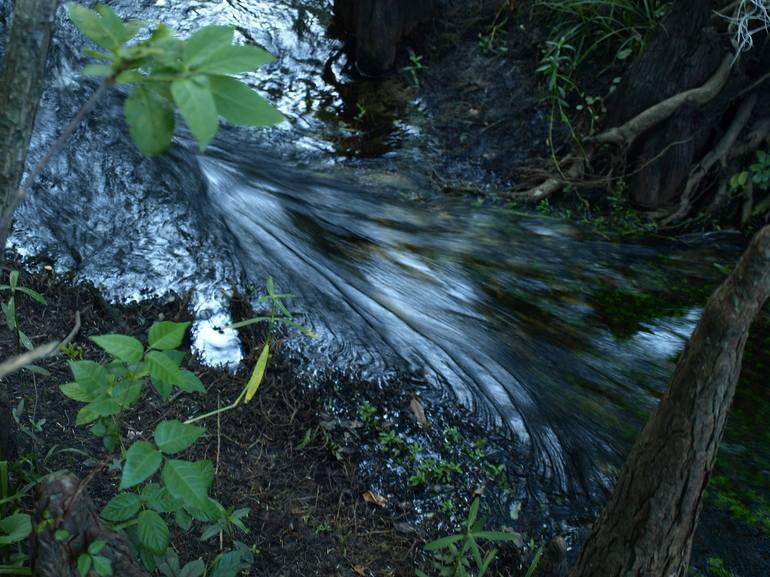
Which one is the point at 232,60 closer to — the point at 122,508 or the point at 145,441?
the point at 145,441

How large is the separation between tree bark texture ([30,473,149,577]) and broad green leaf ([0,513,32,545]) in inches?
11.1

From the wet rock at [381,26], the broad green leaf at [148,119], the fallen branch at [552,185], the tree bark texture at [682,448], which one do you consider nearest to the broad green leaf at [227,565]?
the tree bark texture at [682,448]

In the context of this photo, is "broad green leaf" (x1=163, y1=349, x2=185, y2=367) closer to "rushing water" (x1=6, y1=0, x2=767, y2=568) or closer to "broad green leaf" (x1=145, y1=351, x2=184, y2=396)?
"broad green leaf" (x1=145, y1=351, x2=184, y2=396)

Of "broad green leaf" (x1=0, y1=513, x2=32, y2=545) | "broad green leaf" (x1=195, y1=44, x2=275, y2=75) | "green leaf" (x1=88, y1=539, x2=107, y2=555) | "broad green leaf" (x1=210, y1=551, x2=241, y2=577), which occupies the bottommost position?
"broad green leaf" (x1=210, y1=551, x2=241, y2=577)

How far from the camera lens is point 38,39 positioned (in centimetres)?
148

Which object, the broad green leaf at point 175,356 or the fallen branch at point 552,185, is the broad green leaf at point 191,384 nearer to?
the broad green leaf at point 175,356

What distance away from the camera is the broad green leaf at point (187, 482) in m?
1.70

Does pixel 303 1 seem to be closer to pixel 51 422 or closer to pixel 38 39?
pixel 51 422

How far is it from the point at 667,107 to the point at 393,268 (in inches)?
97.5

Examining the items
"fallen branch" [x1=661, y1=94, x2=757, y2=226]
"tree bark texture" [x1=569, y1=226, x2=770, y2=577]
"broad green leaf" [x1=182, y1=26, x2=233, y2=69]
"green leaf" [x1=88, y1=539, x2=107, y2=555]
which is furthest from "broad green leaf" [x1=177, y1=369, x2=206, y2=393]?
"fallen branch" [x1=661, y1=94, x2=757, y2=226]

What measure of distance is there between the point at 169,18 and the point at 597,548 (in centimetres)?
624

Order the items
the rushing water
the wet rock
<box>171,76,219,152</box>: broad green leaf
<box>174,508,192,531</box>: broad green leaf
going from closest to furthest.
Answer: <box>171,76,219,152</box>: broad green leaf, <box>174,508,192,531</box>: broad green leaf, the rushing water, the wet rock

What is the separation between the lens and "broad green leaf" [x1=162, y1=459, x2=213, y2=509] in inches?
67.0

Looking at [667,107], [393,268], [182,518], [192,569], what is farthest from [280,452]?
[667,107]
